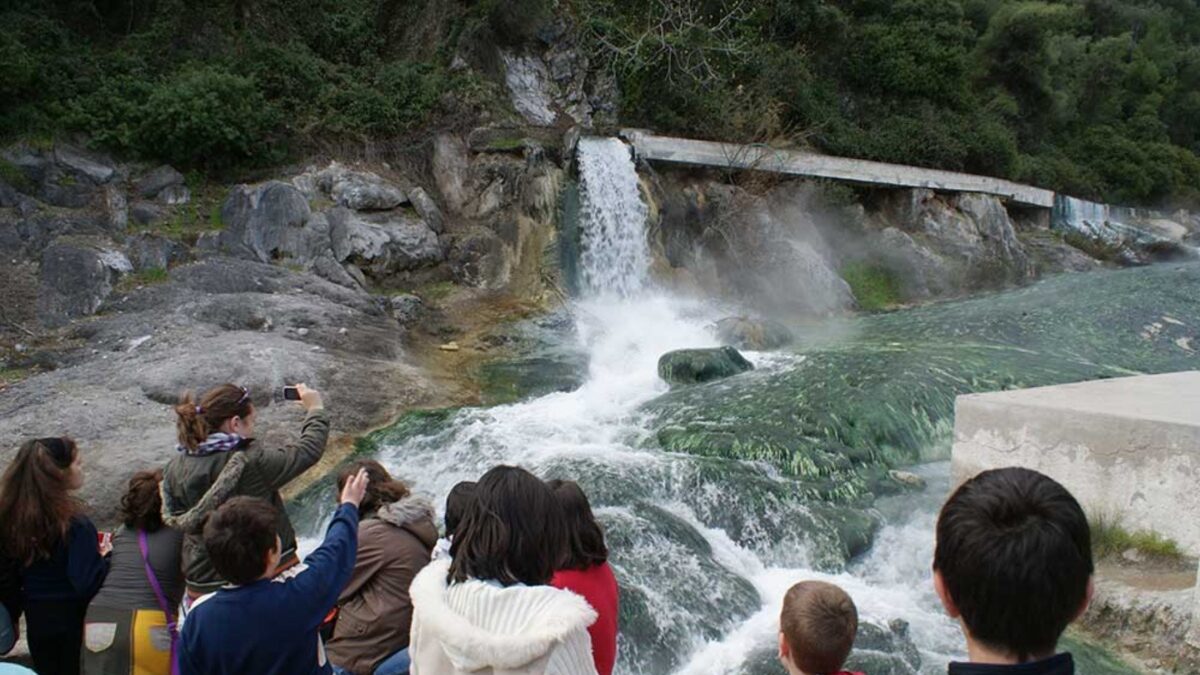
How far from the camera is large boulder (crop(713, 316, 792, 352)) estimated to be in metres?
13.4

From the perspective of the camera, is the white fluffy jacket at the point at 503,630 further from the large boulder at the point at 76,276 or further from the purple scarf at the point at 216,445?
the large boulder at the point at 76,276

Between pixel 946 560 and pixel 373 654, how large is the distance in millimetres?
2257

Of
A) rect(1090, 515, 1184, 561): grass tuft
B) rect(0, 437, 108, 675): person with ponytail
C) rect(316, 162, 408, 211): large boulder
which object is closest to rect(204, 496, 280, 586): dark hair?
rect(0, 437, 108, 675): person with ponytail

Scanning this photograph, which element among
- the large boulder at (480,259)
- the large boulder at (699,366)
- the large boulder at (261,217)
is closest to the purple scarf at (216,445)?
the large boulder at (699,366)

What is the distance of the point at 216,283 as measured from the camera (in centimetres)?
1223

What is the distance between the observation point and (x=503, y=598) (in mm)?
2129

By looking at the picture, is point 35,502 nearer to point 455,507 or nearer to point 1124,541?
point 455,507

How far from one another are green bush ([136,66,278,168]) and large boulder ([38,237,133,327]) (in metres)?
2.83

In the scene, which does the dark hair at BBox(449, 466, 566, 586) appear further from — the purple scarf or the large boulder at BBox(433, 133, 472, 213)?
the large boulder at BBox(433, 133, 472, 213)

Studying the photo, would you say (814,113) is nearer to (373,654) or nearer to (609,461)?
(609,461)

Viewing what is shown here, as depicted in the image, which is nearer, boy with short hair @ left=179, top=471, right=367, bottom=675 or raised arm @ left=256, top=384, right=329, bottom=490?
boy with short hair @ left=179, top=471, right=367, bottom=675

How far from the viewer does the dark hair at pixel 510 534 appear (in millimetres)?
→ 2209

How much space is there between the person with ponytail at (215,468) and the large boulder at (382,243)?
1085cm

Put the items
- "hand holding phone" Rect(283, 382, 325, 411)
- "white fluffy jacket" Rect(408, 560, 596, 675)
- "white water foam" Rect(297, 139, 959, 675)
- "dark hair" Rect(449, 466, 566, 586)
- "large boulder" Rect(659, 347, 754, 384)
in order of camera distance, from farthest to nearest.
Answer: "large boulder" Rect(659, 347, 754, 384)
"white water foam" Rect(297, 139, 959, 675)
"hand holding phone" Rect(283, 382, 325, 411)
"dark hair" Rect(449, 466, 566, 586)
"white fluffy jacket" Rect(408, 560, 596, 675)
